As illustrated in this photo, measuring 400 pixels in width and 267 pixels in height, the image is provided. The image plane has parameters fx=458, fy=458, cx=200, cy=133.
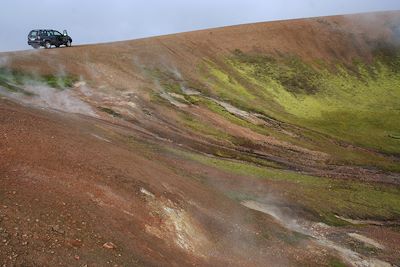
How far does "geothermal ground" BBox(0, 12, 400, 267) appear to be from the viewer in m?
19.4

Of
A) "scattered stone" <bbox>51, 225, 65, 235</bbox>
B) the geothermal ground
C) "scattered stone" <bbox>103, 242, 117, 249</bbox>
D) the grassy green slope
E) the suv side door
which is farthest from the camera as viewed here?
the suv side door

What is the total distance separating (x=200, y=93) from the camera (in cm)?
5847

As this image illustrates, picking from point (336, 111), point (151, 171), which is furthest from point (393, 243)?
point (336, 111)

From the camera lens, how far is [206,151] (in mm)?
42156

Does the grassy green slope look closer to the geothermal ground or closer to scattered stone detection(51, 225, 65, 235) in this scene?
the geothermal ground

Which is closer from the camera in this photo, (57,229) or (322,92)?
(57,229)

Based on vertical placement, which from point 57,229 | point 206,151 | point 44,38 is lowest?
point 206,151

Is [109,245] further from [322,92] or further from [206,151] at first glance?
[322,92]

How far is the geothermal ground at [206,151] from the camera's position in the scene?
63.8ft

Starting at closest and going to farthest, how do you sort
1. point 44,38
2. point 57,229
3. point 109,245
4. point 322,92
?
point 57,229 < point 109,245 < point 44,38 < point 322,92

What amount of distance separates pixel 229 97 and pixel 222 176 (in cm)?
2587

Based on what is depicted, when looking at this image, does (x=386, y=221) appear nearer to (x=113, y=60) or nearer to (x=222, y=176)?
(x=222, y=176)

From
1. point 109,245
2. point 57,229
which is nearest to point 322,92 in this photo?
point 109,245

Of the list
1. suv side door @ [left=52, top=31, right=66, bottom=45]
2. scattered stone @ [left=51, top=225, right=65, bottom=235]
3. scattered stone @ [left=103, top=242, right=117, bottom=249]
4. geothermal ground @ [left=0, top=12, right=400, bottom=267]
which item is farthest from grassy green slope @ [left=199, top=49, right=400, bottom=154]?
scattered stone @ [left=51, top=225, right=65, bottom=235]
